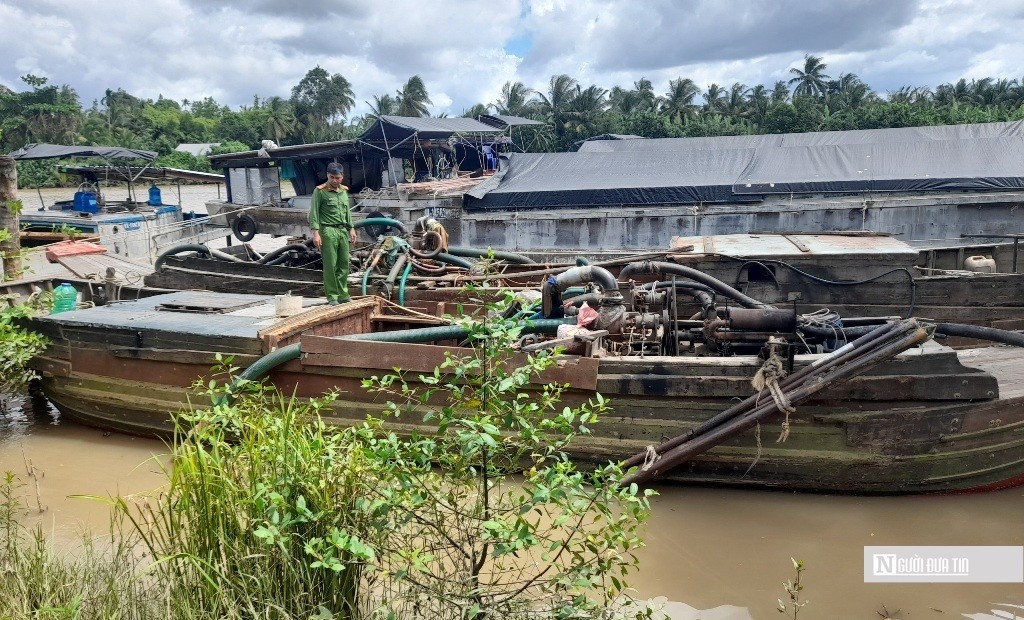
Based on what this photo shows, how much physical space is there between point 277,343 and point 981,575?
5866mm

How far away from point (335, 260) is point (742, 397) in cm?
450

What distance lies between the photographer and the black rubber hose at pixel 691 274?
691 cm

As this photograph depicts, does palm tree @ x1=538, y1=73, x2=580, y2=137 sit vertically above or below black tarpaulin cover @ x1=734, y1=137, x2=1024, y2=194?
above

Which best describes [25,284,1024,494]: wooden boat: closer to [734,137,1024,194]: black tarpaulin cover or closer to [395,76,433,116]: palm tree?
[734,137,1024,194]: black tarpaulin cover

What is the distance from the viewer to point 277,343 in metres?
6.84

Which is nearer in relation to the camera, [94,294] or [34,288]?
[34,288]

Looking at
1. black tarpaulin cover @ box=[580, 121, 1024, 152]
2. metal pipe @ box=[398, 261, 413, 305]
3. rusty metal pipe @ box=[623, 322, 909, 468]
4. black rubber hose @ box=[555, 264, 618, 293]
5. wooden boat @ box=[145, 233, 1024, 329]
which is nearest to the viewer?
rusty metal pipe @ box=[623, 322, 909, 468]

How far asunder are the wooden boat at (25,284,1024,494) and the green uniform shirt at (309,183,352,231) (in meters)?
1.33

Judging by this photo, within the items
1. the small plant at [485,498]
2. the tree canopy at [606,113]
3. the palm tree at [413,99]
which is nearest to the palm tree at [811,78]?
the tree canopy at [606,113]

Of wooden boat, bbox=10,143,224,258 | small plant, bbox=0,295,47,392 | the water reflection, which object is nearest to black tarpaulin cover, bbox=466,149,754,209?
wooden boat, bbox=10,143,224,258

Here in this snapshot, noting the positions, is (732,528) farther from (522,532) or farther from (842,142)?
(842,142)

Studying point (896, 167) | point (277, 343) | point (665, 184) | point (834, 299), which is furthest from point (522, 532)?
point (896, 167)

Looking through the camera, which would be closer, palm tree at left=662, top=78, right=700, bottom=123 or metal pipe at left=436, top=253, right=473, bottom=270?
metal pipe at left=436, top=253, right=473, bottom=270

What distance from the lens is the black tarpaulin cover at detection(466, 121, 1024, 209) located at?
17.6m
